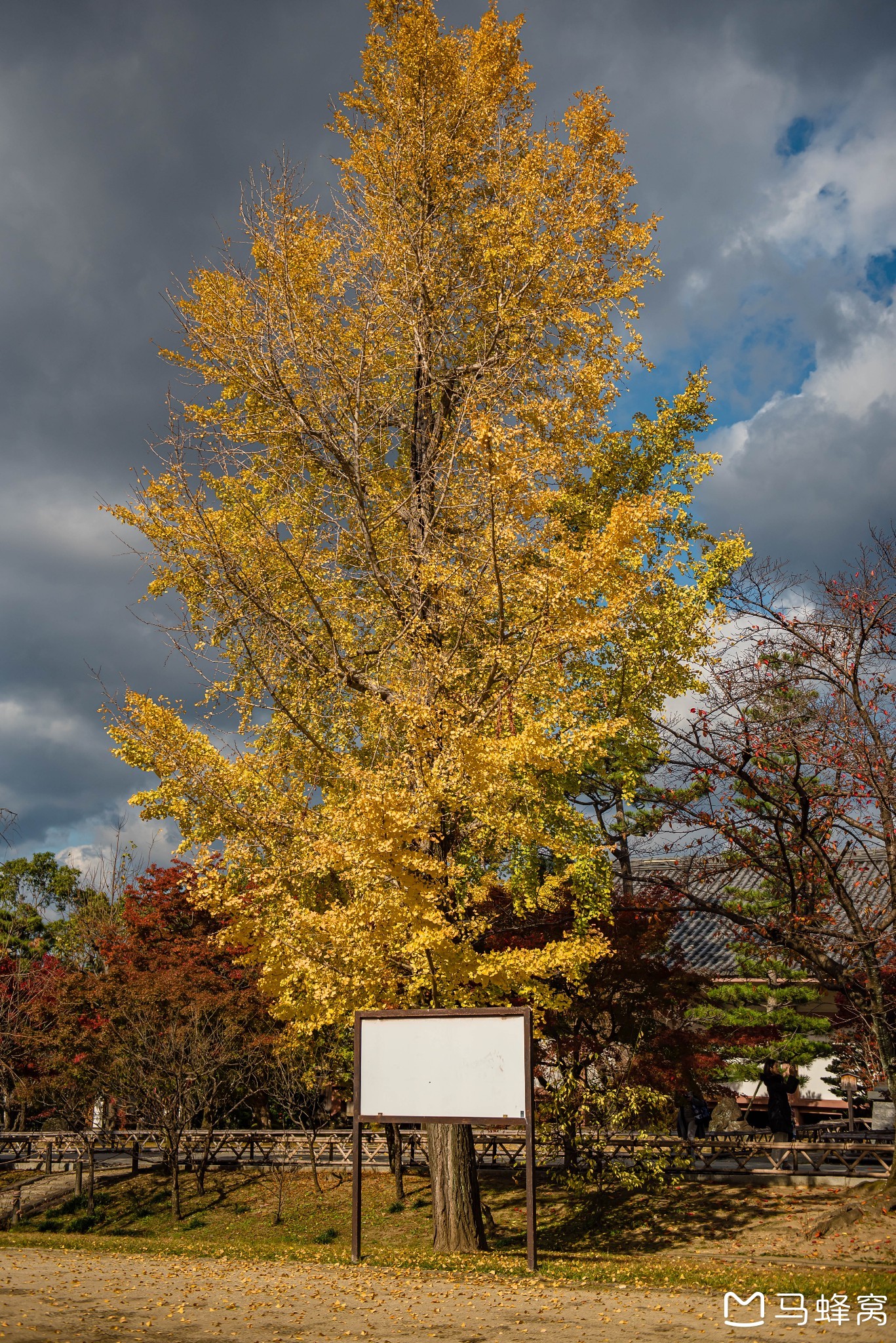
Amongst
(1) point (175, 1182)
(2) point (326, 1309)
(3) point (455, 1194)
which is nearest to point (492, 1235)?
(3) point (455, 1194)

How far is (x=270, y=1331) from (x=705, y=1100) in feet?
50.4

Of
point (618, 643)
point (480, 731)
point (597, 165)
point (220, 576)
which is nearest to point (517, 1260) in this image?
point (480, 731)

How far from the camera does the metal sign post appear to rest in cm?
756

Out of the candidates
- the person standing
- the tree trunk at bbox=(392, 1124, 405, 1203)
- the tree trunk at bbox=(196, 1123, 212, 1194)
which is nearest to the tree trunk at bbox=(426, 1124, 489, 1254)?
the tree trunk at bbox=(392, 1124, 405, 1203)

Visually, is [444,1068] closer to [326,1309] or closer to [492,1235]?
[326,1309]

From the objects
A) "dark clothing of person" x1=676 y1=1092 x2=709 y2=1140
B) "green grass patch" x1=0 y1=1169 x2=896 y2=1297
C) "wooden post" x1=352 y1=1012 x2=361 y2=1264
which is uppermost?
"wooden post" x1=352 y1=1012 x2=361 y2=1264

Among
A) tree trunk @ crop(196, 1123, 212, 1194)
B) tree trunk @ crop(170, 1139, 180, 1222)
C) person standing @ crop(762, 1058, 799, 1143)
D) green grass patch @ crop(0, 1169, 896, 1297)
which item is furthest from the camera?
tree trunk @ crop(196, 1123, 212, 1194)

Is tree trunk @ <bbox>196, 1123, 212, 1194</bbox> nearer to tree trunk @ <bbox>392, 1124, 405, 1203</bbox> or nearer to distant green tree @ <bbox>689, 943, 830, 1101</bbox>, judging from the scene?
tree trunk @ <bbox>392, 1124, 405, 1203</bbox>

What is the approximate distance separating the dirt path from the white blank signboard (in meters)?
1.21

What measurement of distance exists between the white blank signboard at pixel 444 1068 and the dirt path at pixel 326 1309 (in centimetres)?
121

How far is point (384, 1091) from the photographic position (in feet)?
26.2

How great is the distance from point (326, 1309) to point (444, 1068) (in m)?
2.17

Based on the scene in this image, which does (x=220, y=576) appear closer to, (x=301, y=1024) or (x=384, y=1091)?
(x=301, y=1024)

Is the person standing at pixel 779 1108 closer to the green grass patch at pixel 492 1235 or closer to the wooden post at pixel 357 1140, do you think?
the green grass patch at pixel 492 1235
